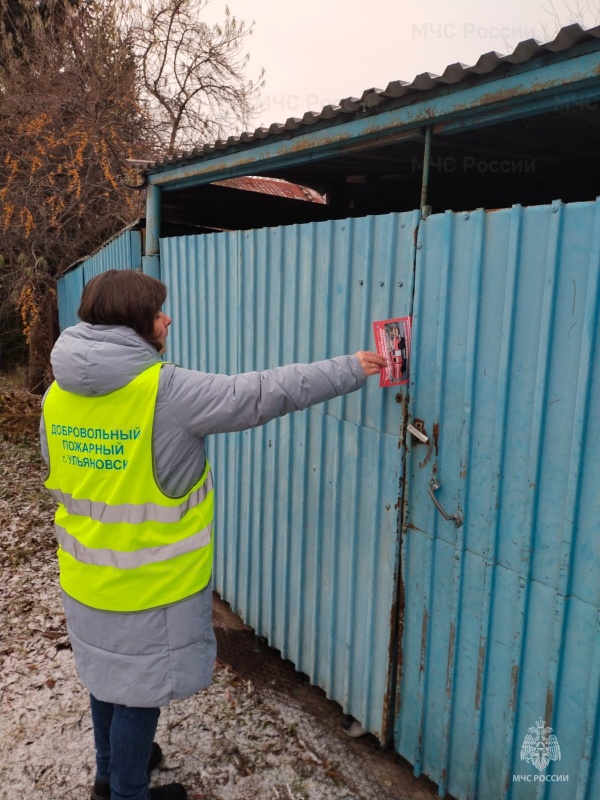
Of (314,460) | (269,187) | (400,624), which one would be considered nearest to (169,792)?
(400,624)

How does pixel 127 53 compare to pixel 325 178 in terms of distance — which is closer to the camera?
pixel 325 178

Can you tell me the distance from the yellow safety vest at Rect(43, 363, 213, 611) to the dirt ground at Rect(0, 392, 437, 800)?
123 cm

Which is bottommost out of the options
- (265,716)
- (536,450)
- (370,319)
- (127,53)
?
(265,716)

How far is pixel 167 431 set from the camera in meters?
1.98

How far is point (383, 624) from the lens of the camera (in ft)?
8.87

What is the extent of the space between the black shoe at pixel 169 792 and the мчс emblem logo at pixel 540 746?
1473mm

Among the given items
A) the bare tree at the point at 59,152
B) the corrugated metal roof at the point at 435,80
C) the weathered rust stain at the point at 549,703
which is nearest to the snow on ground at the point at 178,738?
the weathered rust stain at the point at 549,703

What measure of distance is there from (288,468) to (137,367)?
1480mm

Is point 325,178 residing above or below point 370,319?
above

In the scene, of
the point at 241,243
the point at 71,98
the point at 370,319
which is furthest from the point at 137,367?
the point at 71,98

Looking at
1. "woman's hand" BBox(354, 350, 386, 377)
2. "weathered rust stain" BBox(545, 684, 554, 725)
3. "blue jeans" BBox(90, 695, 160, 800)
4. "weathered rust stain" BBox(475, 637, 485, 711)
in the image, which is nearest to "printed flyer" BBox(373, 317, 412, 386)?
"woman's hand" BBox(354, 350, 386, 377)

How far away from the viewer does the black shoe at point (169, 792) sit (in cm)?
251

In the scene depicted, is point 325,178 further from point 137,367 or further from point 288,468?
point 137,367

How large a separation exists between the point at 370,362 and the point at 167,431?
2.81 ft
